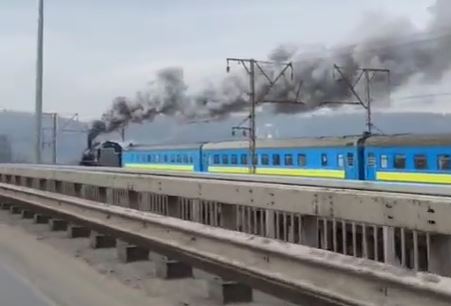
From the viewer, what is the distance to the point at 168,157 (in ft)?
107

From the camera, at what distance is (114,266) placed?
8.79m

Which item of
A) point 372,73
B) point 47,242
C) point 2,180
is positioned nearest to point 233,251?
point 47,242

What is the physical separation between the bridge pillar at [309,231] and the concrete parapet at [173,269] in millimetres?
2502

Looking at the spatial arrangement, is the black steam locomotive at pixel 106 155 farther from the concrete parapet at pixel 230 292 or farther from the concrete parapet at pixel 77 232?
the concrete parapet at pixel 230 292

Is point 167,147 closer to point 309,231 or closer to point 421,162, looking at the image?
point 421,162

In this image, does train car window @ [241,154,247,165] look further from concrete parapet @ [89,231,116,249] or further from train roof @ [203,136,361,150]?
concrete parapet @ [89,231,116,249]

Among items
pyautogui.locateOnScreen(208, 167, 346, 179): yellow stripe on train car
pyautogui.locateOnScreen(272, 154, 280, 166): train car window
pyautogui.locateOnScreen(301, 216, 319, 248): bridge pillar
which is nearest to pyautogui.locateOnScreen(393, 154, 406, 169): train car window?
pyautogui.locateOnScreen(208, 167, 346, 179): yellow stripe on train car

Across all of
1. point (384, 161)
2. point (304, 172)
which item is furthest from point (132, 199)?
point (304, 172)

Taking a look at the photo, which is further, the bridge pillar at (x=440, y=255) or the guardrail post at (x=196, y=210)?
the guardrail post at (x=196, y=210)

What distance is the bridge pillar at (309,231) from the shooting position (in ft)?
17.6

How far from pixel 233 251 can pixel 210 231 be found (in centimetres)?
53

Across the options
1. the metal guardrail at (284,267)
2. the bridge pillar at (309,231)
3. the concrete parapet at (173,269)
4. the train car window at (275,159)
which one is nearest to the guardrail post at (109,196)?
the metal guardrail at (284,267)

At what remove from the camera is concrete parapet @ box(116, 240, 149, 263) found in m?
8.87

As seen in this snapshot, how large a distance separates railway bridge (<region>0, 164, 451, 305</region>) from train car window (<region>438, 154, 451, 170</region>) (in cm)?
964
